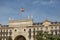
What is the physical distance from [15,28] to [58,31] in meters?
22.4

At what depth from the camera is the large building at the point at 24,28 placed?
118938mm

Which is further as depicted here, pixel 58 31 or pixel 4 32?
pixel 4 32

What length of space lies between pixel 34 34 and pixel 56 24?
12.0m

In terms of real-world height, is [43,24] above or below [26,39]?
above

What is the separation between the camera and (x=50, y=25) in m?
119

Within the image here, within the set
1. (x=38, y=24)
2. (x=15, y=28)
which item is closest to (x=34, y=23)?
(x=38, y=24)

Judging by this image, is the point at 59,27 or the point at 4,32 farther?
the point at 4,32

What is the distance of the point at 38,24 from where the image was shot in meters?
124

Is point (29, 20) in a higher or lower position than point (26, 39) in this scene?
higher

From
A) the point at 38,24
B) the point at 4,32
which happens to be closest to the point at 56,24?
the point at 38,24

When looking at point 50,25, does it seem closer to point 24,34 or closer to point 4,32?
point 24,34

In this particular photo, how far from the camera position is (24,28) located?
403 ft

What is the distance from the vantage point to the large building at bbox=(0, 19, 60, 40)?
118938 millimetres

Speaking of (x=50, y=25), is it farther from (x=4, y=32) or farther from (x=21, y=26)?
(x=4, y=32)
